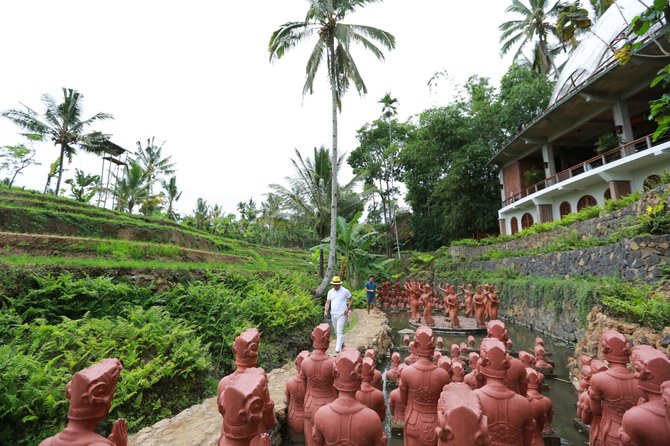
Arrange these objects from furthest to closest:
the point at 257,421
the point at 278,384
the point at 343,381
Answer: the point at 278,384
the point at 343,381
the point at 257,421

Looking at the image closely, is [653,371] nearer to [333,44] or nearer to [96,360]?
[96,360]

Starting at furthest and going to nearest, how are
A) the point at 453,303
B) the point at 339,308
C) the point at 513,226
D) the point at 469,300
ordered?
the point at 513,226, the point at 469,300, the point at 453,303, the point at 339,308

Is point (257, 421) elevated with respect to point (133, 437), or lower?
elevated

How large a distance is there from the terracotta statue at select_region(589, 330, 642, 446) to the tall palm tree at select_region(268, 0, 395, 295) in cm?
943

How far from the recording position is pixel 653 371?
85.0 inches

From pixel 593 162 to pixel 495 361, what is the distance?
22032 millimetres

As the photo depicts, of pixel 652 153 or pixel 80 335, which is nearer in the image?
pixel 80 335

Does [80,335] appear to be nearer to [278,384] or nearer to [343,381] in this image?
[278,384]

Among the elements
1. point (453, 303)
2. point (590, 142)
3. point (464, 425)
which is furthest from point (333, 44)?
point (590, 142)

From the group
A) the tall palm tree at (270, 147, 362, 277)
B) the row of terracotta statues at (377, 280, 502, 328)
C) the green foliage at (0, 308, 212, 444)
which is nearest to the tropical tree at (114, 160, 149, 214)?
the tall palm tree at (270, 147, 362, 277)

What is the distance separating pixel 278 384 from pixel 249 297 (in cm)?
321

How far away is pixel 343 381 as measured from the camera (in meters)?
2.18

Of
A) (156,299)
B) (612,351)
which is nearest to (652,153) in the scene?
(612,351)

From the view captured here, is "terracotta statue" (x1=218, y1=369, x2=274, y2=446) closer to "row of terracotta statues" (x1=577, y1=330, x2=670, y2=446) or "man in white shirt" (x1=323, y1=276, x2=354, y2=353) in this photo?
"row of terracotta statues" (x1=577, y1=330, x2=670, y2=446)
